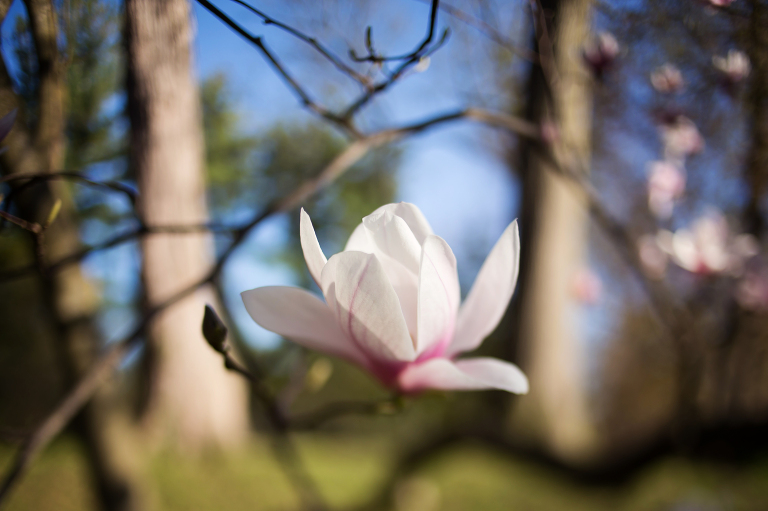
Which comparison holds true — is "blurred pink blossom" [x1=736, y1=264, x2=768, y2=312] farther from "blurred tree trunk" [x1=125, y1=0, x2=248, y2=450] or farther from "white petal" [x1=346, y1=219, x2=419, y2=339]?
"blurred tree trunk" [x1=125, y1=0, x2=248, y2=450]

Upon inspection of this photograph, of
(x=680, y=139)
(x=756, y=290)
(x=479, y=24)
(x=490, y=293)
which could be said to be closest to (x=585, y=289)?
(x=756, y=290)

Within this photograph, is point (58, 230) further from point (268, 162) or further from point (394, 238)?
point (268, 162)

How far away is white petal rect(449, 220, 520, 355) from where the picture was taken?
0.68 ft

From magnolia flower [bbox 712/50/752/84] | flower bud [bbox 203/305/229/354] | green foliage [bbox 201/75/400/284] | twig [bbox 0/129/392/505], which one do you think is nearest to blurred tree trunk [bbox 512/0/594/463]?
green foliage [bbox 201/75/400/284]

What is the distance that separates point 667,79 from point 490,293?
18.3 inches

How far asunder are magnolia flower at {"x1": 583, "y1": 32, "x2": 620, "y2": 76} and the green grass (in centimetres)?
93

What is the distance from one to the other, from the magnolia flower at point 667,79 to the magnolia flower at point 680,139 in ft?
0.28

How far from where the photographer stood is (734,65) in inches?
17.3

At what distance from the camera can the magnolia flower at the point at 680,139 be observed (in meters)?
0.60

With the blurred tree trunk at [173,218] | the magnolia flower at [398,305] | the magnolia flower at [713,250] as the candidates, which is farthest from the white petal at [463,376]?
the magnolia flower at [713,250]

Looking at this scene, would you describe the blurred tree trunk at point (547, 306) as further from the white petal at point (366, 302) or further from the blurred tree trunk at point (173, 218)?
the white petal at point (366, 302)

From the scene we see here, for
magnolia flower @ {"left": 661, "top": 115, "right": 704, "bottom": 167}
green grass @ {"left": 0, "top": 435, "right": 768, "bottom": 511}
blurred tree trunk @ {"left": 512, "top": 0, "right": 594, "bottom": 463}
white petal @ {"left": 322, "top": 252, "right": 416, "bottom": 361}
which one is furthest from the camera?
blurred tree trunk @ {"left": 512, "top": 0, "right": 594, "bottom": 463}

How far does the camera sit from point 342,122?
1.22 feet

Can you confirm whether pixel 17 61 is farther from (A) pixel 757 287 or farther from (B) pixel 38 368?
(B) pixel 38 368
